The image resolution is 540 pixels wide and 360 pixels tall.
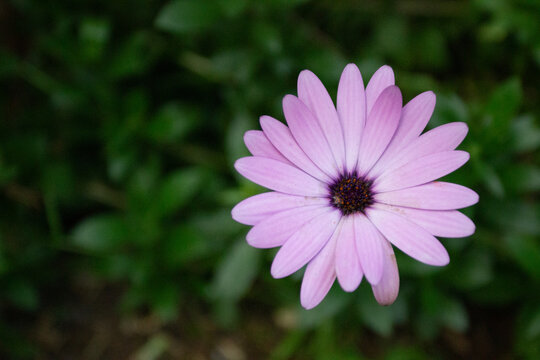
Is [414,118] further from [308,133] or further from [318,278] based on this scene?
[318,278]

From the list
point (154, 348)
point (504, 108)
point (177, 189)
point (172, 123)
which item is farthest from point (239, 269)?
point (504, 108)

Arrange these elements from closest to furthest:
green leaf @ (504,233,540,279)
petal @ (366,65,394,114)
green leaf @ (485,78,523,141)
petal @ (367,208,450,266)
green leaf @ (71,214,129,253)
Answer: petal @ (367,208,450,266) → petal @ (366,65,394,114) → green leaf @ (485,78,523,141) → green leaf @ (504,233,540,279) → green leaf @ (71,214,129,253)

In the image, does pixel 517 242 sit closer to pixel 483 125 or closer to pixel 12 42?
pixel 483 125

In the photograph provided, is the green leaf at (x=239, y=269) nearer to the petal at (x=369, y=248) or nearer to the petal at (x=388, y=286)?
the petal at (x=369, y=248)

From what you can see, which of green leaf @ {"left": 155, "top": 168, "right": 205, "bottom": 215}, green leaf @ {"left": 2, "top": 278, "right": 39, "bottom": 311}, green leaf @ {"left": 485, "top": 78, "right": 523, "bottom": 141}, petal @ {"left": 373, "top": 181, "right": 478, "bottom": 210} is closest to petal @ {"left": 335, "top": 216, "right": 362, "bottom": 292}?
petal @ {"left": 373, "top": 181, "right": 478, "bottom": 210}

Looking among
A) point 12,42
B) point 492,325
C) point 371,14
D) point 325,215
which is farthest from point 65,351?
point 371,14

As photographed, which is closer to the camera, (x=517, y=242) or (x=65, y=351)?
(x=517, y=242)

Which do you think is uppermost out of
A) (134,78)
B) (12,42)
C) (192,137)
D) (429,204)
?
(12,42)

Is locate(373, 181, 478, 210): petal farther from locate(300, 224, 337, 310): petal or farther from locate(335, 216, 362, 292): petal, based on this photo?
locate(300, 224, 337, 310): petal
